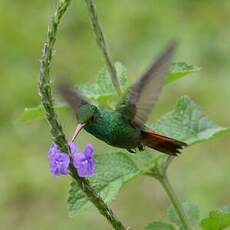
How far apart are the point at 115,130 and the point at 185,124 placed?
26 centimetres

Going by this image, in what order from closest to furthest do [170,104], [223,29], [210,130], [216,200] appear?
[210,130] → [216,200] → [170,104] → [223,29]

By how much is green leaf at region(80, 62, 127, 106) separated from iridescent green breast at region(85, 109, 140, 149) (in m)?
0.09

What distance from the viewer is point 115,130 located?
2023 millimetres

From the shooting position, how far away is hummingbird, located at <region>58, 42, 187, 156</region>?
70.1 inches

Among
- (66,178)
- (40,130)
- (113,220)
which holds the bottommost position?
(113,220)

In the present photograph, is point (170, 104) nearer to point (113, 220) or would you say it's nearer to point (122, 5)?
point (122, 5)

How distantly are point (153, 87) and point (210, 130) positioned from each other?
1.35ft

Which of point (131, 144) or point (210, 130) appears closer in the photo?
point (131, 144)

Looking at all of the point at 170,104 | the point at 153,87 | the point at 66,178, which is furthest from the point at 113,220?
the point at 170,104

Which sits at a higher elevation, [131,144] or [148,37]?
[148,37]

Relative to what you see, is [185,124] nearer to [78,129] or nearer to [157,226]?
[157,226]

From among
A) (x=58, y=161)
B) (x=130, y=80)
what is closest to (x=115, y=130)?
(x=58, y=161)

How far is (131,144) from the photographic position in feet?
6.67

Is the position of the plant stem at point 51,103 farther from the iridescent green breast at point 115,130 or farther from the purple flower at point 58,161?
the iridescent green breast at point 115,130
